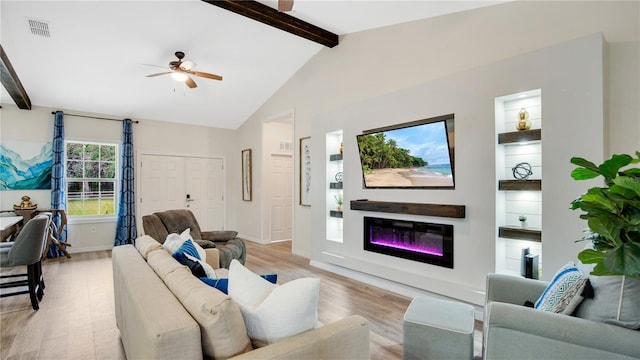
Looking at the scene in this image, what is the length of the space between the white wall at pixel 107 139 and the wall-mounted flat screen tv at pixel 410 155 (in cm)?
461

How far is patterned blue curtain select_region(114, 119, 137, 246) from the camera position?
240 inches

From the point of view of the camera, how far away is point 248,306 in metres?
1.33

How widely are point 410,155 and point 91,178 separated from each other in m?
6.09

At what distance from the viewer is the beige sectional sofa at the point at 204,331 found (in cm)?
109

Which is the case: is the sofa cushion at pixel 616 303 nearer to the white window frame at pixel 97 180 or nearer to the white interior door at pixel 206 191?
the white interior door at pixel 206 191

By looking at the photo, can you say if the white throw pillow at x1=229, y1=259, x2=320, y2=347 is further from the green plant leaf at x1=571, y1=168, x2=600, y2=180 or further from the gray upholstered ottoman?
the green plant leaf at x1=571, y1=168, x2=600, y2=180

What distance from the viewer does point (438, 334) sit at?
1901mm

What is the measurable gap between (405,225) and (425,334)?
1.76 meters

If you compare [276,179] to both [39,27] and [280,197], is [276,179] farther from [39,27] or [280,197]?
[39,27]

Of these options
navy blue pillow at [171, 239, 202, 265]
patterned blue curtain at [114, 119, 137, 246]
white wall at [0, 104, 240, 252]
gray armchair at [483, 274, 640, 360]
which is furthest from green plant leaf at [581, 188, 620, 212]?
white wall at [0, 104, 240, 252]

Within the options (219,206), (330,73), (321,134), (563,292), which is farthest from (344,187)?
(219,206)

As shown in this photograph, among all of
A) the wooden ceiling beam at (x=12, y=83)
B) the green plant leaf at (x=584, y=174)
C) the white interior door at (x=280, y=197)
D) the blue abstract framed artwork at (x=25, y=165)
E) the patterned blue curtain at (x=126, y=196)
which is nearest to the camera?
the green plant leaf at (x=584, y=174)

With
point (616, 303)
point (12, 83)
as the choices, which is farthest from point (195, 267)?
point (12, 83)

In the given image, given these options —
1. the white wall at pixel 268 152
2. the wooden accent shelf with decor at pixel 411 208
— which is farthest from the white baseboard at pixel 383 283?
the white wall at pixel 268 152
